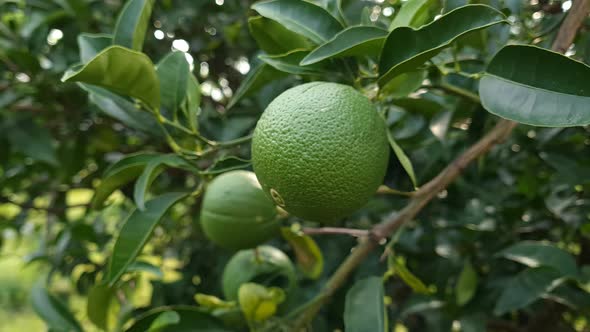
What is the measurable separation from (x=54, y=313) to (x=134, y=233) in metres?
0.39

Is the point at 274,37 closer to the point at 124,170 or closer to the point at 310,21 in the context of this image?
the point at 310,21

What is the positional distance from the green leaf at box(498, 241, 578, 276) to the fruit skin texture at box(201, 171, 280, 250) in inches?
22.3

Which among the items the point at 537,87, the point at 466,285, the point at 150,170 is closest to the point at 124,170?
the point at 150,170

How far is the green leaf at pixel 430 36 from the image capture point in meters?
0.79

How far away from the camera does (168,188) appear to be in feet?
7.03

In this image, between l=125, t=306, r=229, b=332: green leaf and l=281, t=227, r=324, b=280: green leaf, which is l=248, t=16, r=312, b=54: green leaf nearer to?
l=281, t=227, r=324, b=280: green leaf

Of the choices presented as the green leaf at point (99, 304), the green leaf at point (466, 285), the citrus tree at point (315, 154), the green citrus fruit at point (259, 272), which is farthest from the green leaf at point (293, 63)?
the green leaf at point (466, 285)

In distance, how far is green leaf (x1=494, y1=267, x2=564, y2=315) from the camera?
131cm

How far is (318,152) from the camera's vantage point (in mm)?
810

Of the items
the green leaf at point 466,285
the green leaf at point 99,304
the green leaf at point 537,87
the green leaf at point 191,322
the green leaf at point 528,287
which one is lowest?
the green leaf at point 466,285

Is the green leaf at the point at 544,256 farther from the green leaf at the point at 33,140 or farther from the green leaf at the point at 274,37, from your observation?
the green leaf at the point at 33,140

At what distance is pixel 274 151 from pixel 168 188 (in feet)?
4.57

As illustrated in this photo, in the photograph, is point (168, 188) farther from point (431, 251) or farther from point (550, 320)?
point (550, 320)

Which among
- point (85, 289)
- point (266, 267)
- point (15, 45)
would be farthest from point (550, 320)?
point (15, 45)
